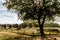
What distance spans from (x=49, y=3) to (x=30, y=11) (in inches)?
194

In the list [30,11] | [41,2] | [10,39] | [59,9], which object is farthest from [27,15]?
[10,39]

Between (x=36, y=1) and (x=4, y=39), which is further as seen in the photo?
(x=36, y=1)

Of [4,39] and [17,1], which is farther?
[17,1]

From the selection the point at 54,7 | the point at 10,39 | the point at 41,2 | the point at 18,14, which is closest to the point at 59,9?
the point at 54,7

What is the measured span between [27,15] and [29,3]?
280cm

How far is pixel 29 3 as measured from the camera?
49.3 meters

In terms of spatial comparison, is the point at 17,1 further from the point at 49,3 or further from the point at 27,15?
the point at 49,3

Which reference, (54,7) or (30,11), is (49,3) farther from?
(30,11)

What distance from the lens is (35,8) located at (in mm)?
48781

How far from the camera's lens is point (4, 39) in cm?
3888

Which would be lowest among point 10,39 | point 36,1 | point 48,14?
point 10,39

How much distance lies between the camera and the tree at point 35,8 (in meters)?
48.7

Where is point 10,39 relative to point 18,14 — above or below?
below

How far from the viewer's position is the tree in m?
48.7
